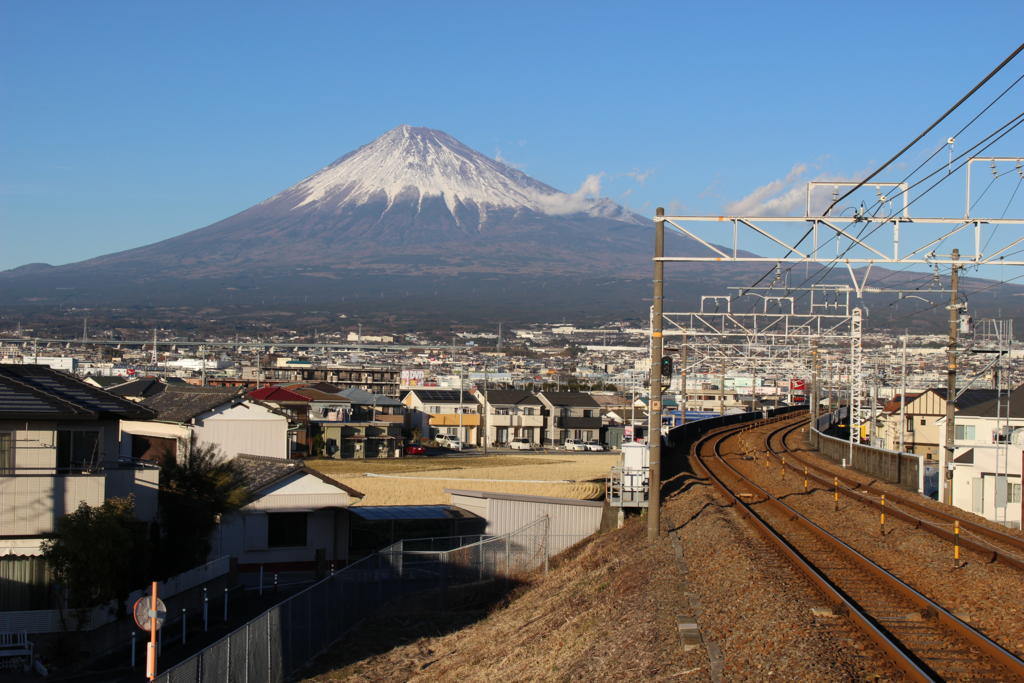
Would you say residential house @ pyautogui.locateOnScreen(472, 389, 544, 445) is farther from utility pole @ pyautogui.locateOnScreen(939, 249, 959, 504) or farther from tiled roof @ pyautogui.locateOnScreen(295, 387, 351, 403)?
utility pole @ pyautogui.locateOnScreen(939, 249, 959, 504)

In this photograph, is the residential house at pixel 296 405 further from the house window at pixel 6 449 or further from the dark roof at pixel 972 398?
the house window at pixel 6 449

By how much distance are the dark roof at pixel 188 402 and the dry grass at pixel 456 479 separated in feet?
15.3

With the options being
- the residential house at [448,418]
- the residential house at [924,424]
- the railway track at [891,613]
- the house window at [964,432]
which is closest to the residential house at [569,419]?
the residential house at [448,418]

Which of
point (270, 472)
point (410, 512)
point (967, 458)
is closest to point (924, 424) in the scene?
point (967, 458)

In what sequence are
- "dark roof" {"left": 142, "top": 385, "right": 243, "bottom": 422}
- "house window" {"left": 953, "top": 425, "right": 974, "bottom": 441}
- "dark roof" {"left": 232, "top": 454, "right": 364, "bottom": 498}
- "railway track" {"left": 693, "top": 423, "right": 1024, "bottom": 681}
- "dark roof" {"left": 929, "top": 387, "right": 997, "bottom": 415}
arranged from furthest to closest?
"dark roof" {"left": 929, "top": 387, "right": 997, "bottom": 415}, "house window" {"left": 953, "top": 425, "right": 974, "bottom": 441}, "dark roof" {"left": 142, "top": 385, "right": 243, "bottom": 422}, "dark roof" {"left": 232, "top": 454, "right": 364, "bottom": 498}, "railway track" {"left": 693, "top": 423, "right": 1024, "bottom": 681}

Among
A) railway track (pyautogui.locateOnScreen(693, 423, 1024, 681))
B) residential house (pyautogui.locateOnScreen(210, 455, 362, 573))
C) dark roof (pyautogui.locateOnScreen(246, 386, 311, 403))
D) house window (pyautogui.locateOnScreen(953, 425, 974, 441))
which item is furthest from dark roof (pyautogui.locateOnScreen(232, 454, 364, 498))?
dark roof (pyautogui.locateOnScreen(246, 386, 311, 403))

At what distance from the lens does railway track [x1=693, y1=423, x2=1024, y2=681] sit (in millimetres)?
8695

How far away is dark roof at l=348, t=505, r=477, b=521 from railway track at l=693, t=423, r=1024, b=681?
9492mm

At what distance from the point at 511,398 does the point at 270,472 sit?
167 ft

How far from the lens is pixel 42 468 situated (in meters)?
15.8

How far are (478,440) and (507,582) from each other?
51844 mm

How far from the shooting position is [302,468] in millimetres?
23281

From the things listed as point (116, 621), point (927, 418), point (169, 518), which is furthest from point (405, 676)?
point (927, 418)

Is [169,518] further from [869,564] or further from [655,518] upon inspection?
[869,564]
